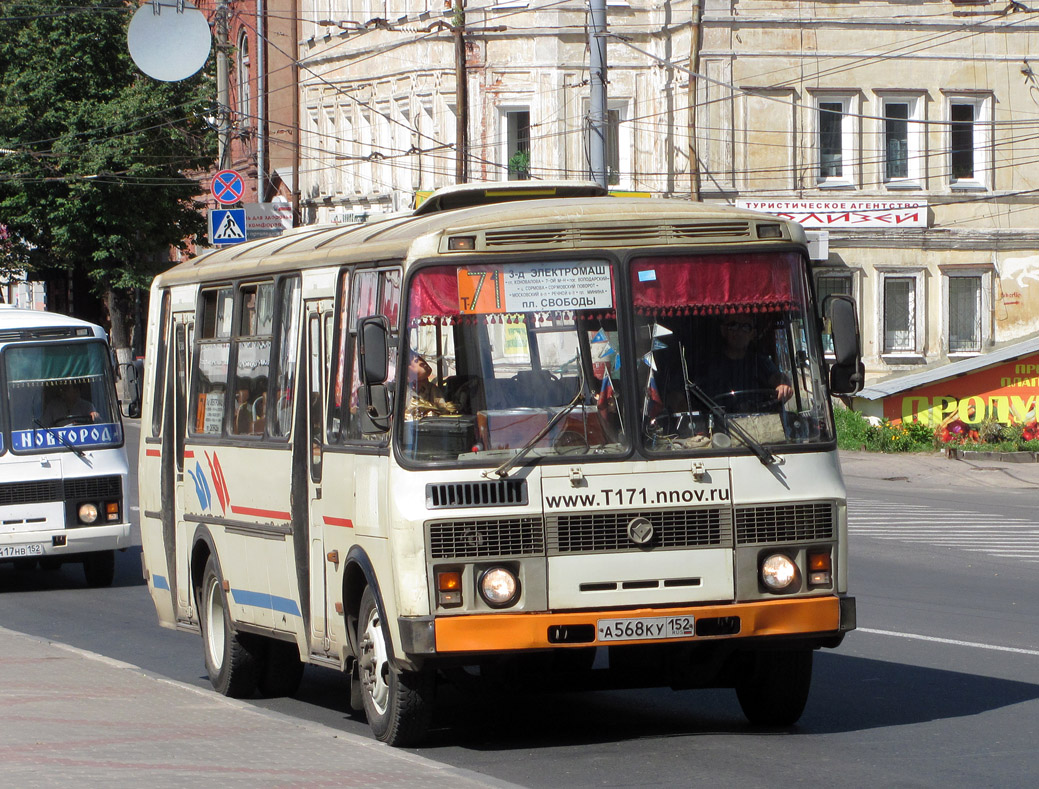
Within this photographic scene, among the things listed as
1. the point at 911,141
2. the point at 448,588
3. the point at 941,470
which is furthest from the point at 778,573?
the point at 911,141

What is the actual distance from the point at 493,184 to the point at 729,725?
3.13m

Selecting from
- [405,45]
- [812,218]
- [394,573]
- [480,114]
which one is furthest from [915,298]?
[394,573]

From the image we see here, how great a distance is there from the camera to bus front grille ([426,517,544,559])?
782 centimetres

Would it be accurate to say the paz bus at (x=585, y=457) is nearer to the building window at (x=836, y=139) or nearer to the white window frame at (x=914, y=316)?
the building window at (x=836, y=139)

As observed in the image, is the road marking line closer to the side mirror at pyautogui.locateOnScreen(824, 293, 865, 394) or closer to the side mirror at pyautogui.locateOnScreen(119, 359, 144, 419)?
the side mirror at pyautogui.locateOnScreen(824, 293, 865, 394)

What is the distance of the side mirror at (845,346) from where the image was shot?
8.11 metres

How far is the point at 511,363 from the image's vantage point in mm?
8000

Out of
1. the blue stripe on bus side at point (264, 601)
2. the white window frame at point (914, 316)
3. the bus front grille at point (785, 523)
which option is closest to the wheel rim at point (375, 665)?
the blue stripe on bus side at point (264, 601)

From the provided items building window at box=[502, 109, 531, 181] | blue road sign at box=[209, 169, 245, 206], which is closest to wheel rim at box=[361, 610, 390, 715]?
blue road sign at box=[209, 169, 245, 206]

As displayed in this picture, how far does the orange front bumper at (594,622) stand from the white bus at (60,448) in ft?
32.1

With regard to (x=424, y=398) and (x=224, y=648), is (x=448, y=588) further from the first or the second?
(x=224, y=648)

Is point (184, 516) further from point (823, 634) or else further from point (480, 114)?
point (480, 114)

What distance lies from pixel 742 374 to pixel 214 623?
4238 millimetres

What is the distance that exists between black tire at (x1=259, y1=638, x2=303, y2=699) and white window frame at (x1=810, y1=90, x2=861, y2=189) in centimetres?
3101
